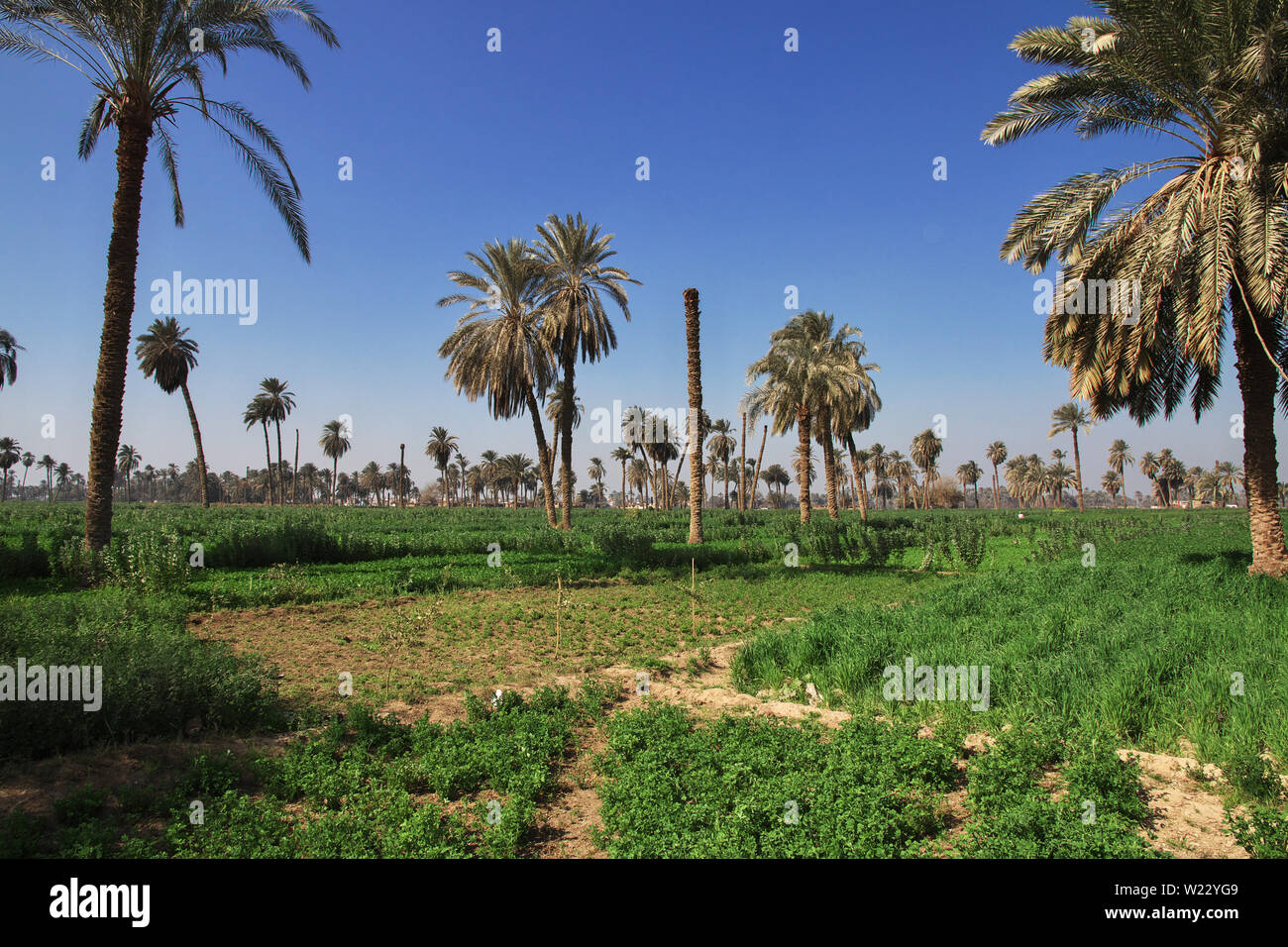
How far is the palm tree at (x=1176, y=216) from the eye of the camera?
11688 millimetres

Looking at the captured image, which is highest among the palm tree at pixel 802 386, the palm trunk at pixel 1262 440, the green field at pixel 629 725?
the palm tree at pixel 802 386

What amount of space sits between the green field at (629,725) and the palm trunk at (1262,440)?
1379 mm

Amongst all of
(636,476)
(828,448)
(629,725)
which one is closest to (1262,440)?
(629,725)

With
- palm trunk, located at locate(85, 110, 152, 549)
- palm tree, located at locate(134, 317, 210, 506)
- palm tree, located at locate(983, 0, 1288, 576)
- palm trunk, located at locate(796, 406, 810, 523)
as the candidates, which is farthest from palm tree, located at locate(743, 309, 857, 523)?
palm tree, located at locate(134, 317, 210, 506)

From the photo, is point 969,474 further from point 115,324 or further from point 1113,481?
point 115,324

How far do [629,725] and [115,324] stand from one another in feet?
49.3

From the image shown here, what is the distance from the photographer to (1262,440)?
45.7 feet

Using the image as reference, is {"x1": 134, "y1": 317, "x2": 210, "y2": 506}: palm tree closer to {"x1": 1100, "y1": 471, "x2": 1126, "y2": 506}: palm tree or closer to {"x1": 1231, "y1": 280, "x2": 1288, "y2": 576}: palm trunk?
{"x1": 1231, "y1": 280, "x2": 1288, "y2": 576}: palm trunk

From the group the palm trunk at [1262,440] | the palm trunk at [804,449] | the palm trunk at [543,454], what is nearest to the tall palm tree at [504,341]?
the palm trunk at [543,454]

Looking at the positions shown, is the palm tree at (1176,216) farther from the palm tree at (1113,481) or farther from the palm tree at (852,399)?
the palm tree at (1113,481)

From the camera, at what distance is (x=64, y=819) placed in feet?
15.3

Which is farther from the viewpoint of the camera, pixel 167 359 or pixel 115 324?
pixel 167 359
